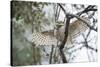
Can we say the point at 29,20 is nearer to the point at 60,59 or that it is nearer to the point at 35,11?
the point at 35,11

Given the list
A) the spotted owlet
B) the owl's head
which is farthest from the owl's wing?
the owl's head

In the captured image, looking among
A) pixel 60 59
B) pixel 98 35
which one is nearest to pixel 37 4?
pixel 60 59

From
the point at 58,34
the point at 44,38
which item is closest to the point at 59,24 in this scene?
the point at 58,34

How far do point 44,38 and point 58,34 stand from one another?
0.18 m

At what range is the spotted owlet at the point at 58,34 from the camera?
1999 millimetres

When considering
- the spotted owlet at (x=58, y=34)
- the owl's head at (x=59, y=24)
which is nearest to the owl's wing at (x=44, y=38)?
the spotted owlet at (x=58, y=34)

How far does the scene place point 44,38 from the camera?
202 centimetres

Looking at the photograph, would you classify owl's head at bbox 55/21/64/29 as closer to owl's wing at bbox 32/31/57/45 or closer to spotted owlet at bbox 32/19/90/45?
spotted owlet at bbox 32/19/90/45

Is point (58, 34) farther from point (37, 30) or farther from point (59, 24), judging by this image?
point (37, 30)

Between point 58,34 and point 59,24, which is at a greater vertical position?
point 59,24

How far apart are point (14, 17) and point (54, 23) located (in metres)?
0.48

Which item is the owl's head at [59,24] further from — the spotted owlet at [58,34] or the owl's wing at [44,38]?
the owl's wing at [44,38]

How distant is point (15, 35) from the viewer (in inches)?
75.9

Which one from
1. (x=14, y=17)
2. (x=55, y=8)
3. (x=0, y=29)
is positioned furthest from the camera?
(x=55, y=8)
